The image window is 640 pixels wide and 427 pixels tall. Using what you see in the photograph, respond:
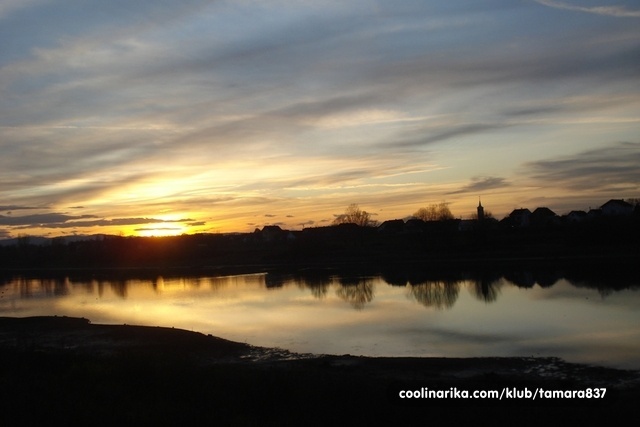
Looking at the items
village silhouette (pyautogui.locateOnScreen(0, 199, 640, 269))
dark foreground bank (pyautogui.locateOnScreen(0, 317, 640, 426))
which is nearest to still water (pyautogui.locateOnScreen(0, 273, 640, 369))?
dark foreground bank (pyautogui.locateOnScreen(0, 317, 640, 426))

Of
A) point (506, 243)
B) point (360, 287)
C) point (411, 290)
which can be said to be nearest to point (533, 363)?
point (411, 290)

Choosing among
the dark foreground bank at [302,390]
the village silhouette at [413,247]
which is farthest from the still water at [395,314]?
the village silhouette at [413,247]

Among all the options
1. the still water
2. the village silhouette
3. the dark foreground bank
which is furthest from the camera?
the village silhouette

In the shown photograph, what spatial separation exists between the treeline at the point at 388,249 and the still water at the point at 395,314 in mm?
23863

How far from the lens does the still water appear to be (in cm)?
2272

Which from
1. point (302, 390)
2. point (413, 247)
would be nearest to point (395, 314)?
point (302, 390)

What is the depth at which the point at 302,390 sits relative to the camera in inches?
574

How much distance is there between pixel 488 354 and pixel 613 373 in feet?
14.9

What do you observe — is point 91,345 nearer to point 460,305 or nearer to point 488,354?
point 488,354

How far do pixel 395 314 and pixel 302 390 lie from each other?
18.6m

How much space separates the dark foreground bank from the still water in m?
2.46

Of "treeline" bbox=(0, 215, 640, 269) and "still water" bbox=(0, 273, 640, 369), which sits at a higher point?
"treeline" bbox=(0, 215, 640, 269)

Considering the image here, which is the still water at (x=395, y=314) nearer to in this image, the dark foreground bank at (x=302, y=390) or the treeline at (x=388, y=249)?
the dark foreground bank at (x=302, y=390)

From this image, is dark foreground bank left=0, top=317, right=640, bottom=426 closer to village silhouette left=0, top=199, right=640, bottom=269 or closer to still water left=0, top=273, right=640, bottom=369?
still water left=0, top=273, right=640, bottom=369
